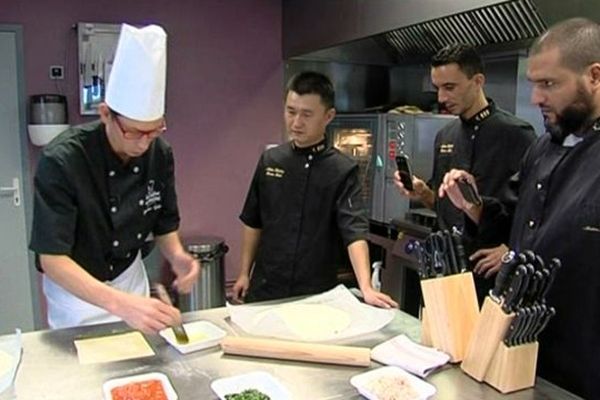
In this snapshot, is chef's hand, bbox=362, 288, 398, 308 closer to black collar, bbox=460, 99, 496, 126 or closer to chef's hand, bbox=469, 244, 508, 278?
chef's hand, bbox=469, 244, 508, 278

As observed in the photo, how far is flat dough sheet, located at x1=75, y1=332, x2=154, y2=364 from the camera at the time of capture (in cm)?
122

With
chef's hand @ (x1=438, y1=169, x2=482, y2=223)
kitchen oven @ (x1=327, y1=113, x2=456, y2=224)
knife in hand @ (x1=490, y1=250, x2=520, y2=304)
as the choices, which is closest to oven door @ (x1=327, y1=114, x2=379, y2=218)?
kitchen oven @ (x1=327, y1=113, x2=456, y2=224)

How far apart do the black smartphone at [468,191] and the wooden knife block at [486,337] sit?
488 mm

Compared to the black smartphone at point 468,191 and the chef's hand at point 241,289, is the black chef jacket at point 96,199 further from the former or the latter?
the black smartphone at point 468,191

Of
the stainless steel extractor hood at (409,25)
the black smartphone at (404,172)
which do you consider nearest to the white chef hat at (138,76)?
the black smartphone at (404,172)

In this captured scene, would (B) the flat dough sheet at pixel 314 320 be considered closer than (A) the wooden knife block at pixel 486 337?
No

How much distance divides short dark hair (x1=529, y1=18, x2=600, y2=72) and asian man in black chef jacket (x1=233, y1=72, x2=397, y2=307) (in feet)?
2.71

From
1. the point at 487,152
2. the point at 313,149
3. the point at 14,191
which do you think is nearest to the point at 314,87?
the point at 313,149

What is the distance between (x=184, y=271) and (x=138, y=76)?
1.85 ft

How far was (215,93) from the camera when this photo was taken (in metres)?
3.59

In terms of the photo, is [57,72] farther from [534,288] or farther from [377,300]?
[534,288]

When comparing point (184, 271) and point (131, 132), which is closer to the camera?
point (131, 132)

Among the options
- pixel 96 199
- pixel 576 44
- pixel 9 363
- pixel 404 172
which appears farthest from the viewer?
Result: pixel 404 172

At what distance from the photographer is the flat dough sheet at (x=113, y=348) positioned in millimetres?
1224
